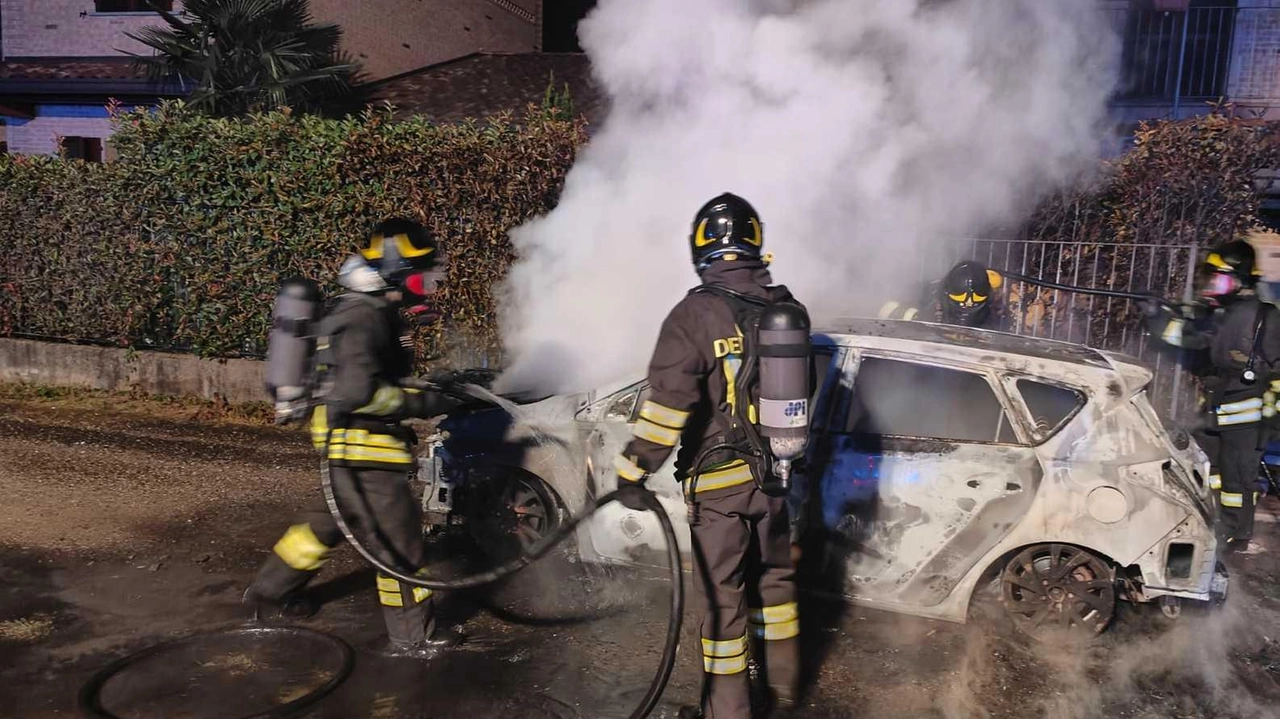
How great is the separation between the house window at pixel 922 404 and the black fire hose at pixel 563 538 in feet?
4.02

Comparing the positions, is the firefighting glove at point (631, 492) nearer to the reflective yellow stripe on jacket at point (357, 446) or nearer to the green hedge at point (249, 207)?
the reflective yellow stripe on jacket at point (357, 446)

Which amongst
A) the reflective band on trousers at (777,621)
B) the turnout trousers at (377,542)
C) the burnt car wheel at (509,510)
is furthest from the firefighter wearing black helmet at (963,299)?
the turnout trousers at (377,542)

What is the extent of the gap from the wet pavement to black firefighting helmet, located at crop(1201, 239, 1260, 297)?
5.67 feet

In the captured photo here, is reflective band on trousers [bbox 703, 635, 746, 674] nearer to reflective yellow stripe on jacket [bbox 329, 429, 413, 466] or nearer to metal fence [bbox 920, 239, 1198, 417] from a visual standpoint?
reflective yellow stripe on jacket [bbox 329, 429, 413, 466]

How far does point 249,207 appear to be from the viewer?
9.21 m

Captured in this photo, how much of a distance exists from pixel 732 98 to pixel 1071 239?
3.67m

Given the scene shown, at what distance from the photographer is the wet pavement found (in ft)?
13.3

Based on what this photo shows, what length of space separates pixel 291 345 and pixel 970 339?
334 cm

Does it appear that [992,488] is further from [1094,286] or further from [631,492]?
[1094,286]

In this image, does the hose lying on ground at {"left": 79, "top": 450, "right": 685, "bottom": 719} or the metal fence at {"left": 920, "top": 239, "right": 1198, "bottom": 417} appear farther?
the metal fence at {"left": 920, "top": 239, "right": 1198, "bottom": 417}

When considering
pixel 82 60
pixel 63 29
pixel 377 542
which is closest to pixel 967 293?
pixel 377 542

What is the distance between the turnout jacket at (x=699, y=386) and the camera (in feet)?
11.6

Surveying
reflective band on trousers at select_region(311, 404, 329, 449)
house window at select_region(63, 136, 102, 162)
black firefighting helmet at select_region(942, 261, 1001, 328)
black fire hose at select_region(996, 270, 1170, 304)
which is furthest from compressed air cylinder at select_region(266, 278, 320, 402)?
house window at select_region(63, 136, 102, 162)

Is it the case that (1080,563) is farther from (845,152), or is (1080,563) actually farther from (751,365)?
(845,152)
